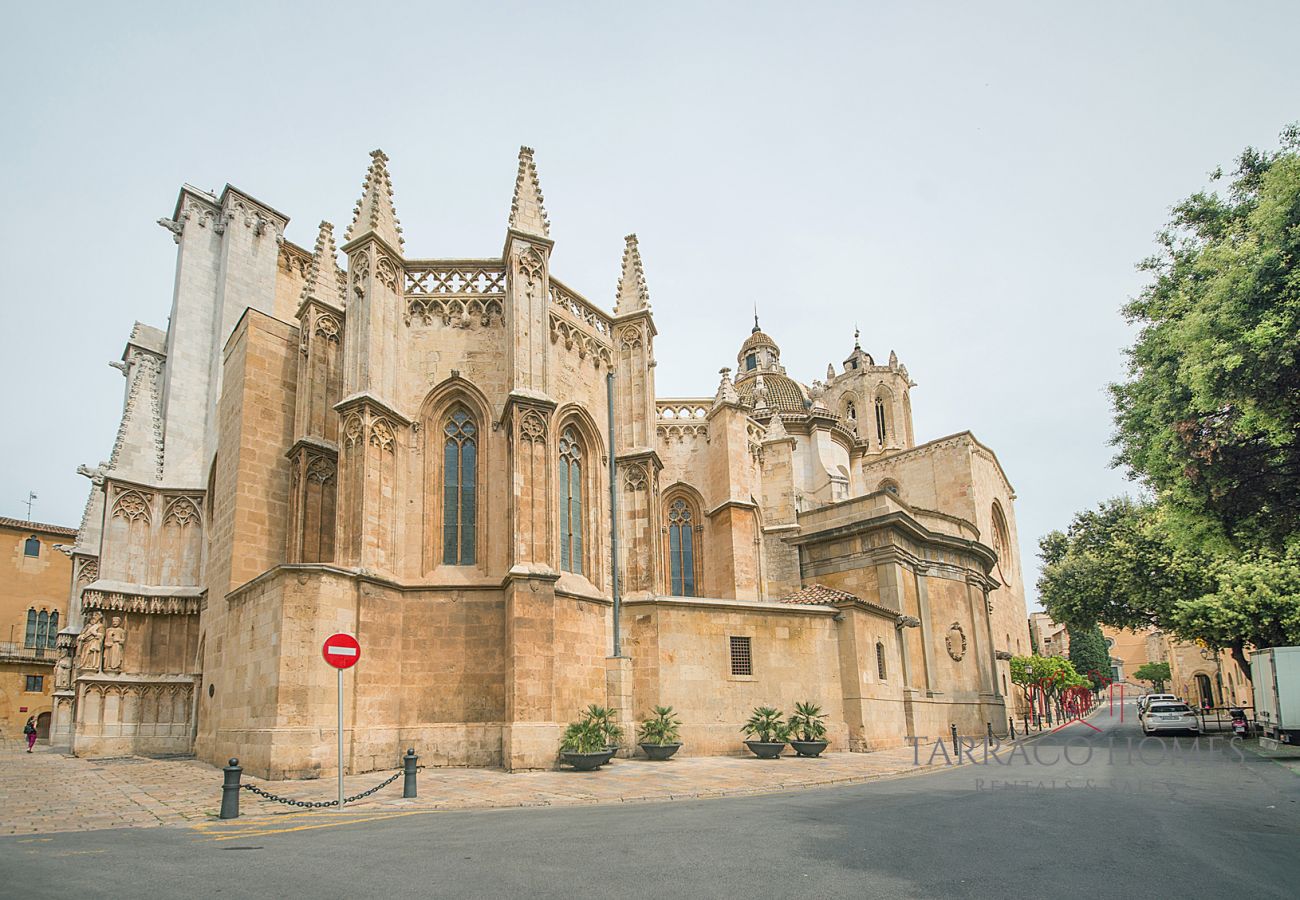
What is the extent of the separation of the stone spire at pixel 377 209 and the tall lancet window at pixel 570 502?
6339 millimetres

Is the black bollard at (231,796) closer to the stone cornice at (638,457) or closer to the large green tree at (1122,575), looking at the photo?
the stone cornice at (638,457)

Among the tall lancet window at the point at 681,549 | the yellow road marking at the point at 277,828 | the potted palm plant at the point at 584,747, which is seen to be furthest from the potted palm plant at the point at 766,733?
the yellow road marking at the point at 277,828

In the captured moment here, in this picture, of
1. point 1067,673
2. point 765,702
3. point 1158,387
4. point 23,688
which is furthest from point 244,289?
point 1067,673

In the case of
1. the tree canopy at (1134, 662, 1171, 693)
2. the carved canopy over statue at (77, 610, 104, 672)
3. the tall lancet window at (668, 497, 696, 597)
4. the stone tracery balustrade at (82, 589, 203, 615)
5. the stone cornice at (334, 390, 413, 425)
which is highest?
the stone cornice at (334, 390, 413, 425)

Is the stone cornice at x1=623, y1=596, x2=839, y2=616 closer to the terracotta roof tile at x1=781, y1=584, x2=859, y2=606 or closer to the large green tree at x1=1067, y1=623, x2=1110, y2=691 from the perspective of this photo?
the terracotta roof tile at x1=781, y1=584, x2=859, y2=606

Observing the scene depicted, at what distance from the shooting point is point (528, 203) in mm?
20125

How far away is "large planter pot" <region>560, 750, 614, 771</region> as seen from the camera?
16.1 m

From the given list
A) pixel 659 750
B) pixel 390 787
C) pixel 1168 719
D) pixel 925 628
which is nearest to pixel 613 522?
pixel 659 750

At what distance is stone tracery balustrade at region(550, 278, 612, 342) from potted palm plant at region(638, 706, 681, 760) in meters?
10.2

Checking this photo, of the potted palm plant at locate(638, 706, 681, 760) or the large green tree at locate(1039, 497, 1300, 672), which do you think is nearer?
the potted palm plant at locate(638, 706, 681, 760)

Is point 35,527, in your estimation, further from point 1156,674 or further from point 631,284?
point 1156,674

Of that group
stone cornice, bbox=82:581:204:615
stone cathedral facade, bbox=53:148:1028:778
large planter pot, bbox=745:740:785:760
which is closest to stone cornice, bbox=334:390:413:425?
stone cathedral facade, bbox=53:148:1028:778

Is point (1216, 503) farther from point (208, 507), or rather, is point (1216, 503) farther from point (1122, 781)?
point (208, 507)

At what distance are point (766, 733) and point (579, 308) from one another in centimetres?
1199
